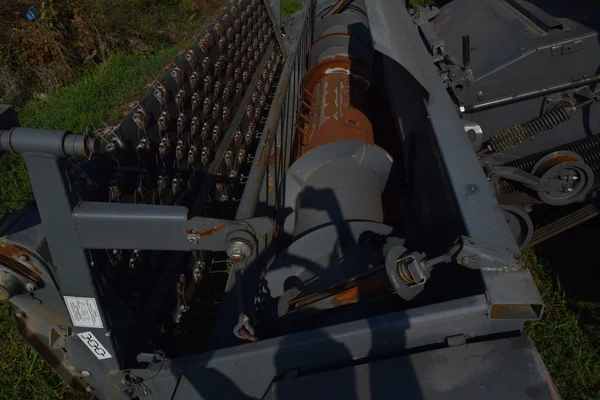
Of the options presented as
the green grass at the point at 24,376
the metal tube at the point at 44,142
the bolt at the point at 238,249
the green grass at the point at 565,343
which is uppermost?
the metal tube at the point at 44,142

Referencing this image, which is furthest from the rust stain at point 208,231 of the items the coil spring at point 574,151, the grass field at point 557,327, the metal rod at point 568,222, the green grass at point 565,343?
the metal rod at point 568,222

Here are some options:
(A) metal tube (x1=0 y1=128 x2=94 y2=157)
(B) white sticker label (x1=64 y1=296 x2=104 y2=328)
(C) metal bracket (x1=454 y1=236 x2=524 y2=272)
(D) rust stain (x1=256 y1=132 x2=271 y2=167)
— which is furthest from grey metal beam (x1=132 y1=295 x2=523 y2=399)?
(D) rust stain (x1=256 y1=132 x2=271 y2=167)

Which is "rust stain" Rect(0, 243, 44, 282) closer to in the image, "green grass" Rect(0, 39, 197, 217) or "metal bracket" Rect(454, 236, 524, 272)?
"metal bracket" Rect(454, 236, 524, 272)

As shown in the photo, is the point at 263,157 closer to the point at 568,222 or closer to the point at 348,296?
the point at 348,296

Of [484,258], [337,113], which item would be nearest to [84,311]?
[484,258]

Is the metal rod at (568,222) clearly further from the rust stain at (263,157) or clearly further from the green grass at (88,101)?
the green grass at (88,101)

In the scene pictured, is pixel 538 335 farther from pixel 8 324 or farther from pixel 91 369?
pixel 8 324

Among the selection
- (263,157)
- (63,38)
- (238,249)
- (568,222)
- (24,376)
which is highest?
(238,249)
